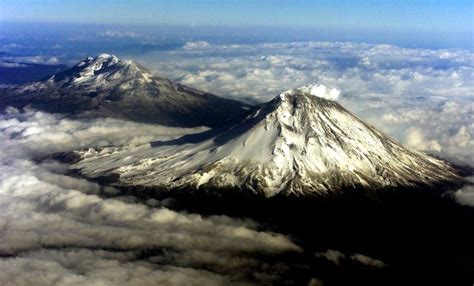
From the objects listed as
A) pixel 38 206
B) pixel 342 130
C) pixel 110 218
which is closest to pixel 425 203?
pixel 342 130

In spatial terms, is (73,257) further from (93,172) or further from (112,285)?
(93,172)

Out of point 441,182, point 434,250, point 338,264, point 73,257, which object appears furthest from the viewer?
point 441,182

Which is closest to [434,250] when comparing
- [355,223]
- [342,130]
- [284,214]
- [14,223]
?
[355,223]

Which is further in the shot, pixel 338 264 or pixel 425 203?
pixel 425 203

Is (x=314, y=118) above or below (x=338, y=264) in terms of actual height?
above

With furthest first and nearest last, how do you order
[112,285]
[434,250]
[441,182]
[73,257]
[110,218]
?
[441,182], [110,218], [434,250], [73,257], [112,285]

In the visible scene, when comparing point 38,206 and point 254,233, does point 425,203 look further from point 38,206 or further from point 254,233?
point 38,206
